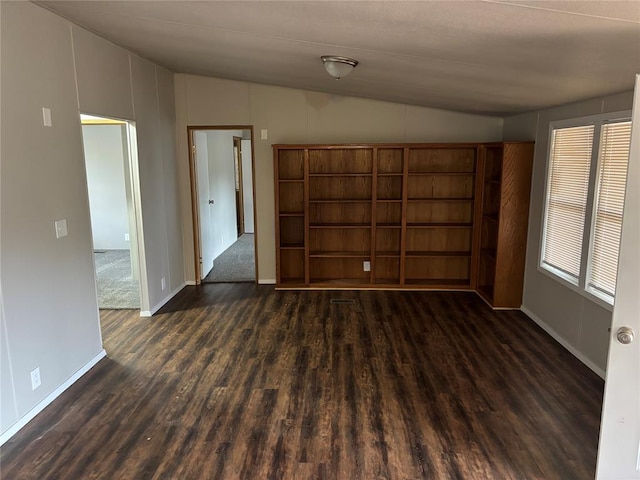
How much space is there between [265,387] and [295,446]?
72 centimetres

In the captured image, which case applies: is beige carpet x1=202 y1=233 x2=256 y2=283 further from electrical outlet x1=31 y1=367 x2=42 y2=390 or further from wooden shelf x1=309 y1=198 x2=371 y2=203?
electrical outlet x1=31 y1=367 x2=42 y2=390

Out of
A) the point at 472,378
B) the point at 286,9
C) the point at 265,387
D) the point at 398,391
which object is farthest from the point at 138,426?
the point at 286,9

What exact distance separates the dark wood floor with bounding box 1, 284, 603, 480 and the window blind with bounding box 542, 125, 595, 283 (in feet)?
2.56

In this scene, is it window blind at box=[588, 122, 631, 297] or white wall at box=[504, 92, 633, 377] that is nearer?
window blind at box=[588, 122, 631, 297]

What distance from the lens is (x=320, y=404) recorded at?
3.04 meters

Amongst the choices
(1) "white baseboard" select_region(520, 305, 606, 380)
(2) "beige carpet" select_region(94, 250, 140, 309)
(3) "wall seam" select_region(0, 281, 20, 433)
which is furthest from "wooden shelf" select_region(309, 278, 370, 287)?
(3) "wall seam" select_region(0, 281, 20, 433)

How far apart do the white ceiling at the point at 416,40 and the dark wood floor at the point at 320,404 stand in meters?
2.16

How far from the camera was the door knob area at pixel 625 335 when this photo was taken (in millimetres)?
1883

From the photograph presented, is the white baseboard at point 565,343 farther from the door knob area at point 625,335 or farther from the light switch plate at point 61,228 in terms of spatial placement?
the light switch plate at point 61,228

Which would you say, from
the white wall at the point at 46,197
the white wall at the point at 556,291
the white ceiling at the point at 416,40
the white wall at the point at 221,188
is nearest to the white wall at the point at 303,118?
the white wall at the point at 556,291

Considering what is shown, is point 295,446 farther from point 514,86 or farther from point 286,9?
point 514,86

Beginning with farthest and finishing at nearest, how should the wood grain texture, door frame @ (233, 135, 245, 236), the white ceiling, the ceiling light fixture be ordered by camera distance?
door frame @ (233, 135, 245, 236) → the wood grain texture → the ceiling light fixture → the white ceiling

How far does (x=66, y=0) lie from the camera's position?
272cm

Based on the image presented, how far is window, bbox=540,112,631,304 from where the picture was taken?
327 cm
